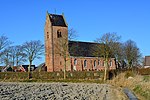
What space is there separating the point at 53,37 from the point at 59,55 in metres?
7.10

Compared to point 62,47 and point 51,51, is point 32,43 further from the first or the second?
point 62,47

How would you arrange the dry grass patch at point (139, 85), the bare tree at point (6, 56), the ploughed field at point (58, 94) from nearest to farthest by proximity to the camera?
the ploughed field at point (58, 94) → the dry grass patch at point (139, 85) → the bare tree at point (6, 56)

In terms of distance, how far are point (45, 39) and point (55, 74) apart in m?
32.7

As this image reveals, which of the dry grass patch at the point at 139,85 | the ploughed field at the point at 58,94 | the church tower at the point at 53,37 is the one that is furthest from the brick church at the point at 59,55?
the ploughed field at the point at 58,94

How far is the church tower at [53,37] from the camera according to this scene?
9544 cm

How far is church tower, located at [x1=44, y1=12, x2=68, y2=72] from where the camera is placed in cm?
9544

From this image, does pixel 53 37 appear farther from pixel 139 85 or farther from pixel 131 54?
pixel 139 85

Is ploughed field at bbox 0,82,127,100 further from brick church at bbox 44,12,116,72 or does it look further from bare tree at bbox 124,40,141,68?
brick church at bbox 44,12,116,72

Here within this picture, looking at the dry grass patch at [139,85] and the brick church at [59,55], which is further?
the brick church at [59,55]

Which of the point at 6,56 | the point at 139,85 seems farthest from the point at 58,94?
the point at 6,56

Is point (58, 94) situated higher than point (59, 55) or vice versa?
point (59, 55)

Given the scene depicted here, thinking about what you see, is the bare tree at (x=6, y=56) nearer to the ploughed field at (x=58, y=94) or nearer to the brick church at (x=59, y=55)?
the brick church at (x=59, y=55)

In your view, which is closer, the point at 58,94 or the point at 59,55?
the point at 58,94

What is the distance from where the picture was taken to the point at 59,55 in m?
94.1
